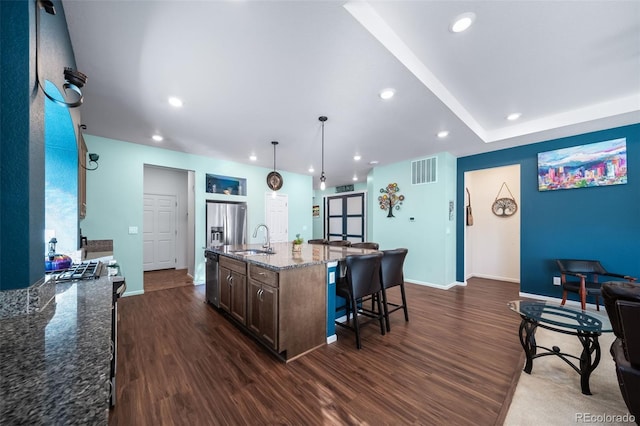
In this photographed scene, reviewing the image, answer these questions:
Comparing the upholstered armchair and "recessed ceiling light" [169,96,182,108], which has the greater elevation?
"recessed ceiling light" [169,96,182,108]

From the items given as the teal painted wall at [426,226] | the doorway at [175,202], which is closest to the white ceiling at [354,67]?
the teal painted wall at [426,226]

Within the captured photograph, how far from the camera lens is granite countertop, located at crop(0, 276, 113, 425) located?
458mm

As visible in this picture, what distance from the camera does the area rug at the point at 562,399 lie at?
5.03 feet

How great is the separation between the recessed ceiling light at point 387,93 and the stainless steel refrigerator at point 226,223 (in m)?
3.89

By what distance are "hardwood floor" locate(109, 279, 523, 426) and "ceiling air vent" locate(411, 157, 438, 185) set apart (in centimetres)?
263

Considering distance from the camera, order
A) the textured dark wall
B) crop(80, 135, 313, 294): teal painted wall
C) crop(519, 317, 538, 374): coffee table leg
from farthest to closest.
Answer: crop(80, 135, 313, 294): teal painted wall
crop(519, 317, 538, 374): coffee table leg
the textured dark wall

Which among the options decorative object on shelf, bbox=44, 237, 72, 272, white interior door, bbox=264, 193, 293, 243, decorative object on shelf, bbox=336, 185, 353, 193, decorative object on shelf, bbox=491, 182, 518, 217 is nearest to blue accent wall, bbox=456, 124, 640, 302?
decorative object on shelf, bbox=491, 182, 518, 217

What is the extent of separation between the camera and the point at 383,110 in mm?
2883

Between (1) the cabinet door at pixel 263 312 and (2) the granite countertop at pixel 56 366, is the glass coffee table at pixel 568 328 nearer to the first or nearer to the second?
(1) the cabinet door at pixel 263 312

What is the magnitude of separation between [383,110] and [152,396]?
135 inches

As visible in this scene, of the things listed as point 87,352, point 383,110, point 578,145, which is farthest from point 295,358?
point 578,145

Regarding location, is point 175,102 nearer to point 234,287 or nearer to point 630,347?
point 234,287

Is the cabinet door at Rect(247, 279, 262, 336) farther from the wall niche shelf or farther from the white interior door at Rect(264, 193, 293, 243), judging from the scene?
the white interior door at Rect(264, 193, 293, 243)

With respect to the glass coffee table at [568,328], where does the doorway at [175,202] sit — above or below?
above
